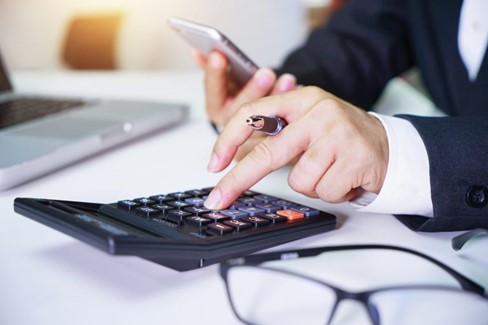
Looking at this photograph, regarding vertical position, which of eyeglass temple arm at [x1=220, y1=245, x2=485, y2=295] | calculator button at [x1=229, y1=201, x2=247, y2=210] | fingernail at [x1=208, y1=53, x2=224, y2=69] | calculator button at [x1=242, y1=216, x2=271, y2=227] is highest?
fingernail at [x1=208, y1=53, x2=224, y2=69]

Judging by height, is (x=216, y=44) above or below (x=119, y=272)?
above

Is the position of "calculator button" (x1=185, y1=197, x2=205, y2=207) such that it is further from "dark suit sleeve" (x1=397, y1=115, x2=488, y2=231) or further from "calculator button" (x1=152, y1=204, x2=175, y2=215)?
"dark suit sleeve" (x1=397, y1=115, x2=488, y2=231)

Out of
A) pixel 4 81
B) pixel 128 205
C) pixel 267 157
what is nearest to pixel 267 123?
pixel 267 157

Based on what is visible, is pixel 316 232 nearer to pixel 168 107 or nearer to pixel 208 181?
pixel 208 181

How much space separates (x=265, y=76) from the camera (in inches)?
27.6

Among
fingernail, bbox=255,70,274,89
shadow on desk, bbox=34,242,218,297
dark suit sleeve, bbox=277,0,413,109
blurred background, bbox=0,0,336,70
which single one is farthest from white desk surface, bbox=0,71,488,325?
blurred background, bbox=0,0,336,70

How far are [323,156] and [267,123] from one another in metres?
0.05

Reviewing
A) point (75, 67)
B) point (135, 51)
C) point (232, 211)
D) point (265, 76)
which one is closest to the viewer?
Result: point (232, 211)

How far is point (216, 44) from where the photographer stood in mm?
683

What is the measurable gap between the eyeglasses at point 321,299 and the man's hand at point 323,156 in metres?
0.10

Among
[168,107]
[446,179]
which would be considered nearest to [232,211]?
[446,179]

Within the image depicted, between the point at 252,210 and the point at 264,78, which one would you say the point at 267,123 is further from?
the point at 264,78

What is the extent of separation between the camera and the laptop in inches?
22.0

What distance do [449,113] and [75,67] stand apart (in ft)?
5.04
